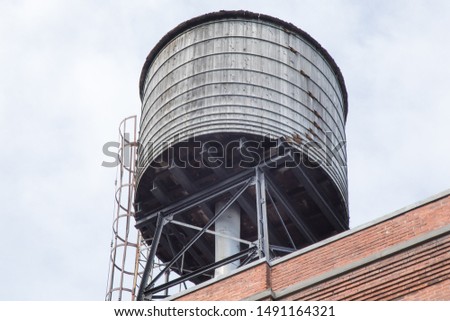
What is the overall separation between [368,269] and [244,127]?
443 cm

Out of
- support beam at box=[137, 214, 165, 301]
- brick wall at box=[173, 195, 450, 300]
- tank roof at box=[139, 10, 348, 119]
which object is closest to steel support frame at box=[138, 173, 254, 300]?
support beam at box=[137, 214, 165, 301]

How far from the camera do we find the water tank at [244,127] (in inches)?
699

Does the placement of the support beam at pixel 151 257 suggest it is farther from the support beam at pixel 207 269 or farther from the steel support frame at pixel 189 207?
the support beam at pixel 207 269

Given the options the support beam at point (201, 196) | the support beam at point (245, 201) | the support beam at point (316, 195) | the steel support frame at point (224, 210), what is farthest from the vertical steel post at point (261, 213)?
the support beam at point (316, 195)

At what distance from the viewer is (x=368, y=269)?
1393 centimetres

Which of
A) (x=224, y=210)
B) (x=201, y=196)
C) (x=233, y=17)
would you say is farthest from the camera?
(x=233, y=17)

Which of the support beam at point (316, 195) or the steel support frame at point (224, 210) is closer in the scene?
the steel support frame at point (224, 210)

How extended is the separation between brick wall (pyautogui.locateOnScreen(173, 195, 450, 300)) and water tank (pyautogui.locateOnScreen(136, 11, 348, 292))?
7.62 feet

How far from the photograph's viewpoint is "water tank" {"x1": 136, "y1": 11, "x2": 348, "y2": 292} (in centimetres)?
1775

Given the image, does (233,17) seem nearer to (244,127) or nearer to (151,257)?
(244,127)

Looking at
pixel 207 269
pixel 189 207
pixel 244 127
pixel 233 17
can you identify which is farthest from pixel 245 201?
pixel 233 17

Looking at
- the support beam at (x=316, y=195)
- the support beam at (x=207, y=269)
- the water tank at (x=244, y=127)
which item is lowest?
the support beam at (x=207, y=269)

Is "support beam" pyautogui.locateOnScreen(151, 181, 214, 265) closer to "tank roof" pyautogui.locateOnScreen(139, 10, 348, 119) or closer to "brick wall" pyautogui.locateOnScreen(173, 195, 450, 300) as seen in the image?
"tank roof" pyautogui.locateOnScreen(139, 10, 348, 119)

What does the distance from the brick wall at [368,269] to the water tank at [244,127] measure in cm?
232
